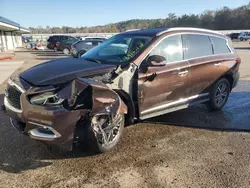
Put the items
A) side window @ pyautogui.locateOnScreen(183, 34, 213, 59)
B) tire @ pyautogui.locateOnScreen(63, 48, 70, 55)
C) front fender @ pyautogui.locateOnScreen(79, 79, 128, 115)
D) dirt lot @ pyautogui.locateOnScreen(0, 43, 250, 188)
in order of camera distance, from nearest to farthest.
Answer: dirt lot @ pyautogui.locateOnScreen(0, 43, 250, 188), front fender @ pyautogui.locateOnScreen(79, 79, 128, 115), side window @ pyautogui.locateOnScreen(183, 34, 213, 59), tire @ pyautogui.locateOnScreen(63, 48, 70, 55)

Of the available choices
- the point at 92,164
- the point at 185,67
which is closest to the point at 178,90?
the point at 185,67

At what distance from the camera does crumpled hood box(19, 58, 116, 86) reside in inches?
138

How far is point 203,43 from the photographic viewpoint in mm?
5551

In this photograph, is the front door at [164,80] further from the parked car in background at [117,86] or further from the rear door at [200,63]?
the rear door at [200,63]

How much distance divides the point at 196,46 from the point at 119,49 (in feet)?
5.46

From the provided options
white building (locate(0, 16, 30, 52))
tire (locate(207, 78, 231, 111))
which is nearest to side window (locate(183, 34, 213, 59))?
tire (locate(207, 78, 231, 111))

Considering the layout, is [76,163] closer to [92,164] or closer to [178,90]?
[92,164]

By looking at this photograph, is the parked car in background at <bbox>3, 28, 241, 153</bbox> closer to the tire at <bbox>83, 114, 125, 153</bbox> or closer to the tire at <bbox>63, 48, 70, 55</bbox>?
the tire at <bbox>83, 114, 125, 153</bbox>

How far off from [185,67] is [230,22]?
97405 mm

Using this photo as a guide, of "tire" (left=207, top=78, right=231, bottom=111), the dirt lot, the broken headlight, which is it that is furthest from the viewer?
"tire" (left=207, top=78, right=231, bottom=111)

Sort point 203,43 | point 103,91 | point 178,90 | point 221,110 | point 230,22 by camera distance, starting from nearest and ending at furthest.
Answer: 1. point 103,91
2. point 178,90
3. point 203,43
4. point 221,110
5. point 230,22

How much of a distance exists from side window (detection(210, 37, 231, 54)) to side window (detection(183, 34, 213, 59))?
0.60 feet

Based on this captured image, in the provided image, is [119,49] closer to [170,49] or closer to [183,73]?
[170,49]

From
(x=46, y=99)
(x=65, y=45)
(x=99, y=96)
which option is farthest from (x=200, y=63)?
(x=65, y=45)
